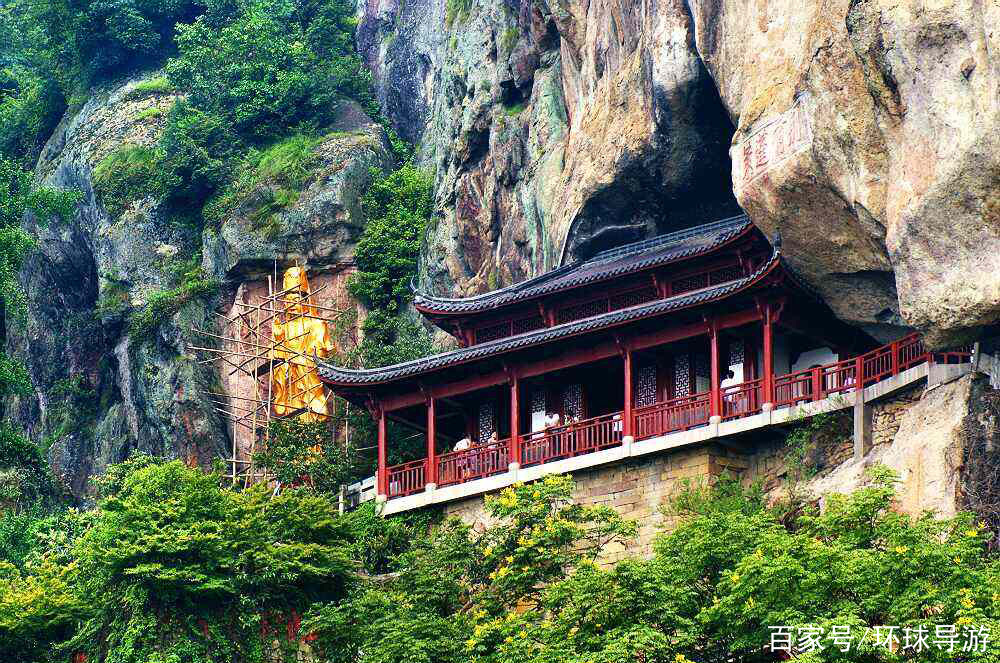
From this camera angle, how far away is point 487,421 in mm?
35562

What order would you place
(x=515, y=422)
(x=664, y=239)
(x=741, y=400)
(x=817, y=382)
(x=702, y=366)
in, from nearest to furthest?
(x=817, y=382), (x=741, y=400), (x=702, y=366), (x=515, y=422), (x=664, y=239)

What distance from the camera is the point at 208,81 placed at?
4997 centimetres

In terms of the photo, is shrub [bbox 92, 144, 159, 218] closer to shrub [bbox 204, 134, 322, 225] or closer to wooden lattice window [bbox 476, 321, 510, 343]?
shrub [bbox 204, 134, 322, 225]

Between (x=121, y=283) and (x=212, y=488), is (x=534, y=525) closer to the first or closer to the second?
(x=212, y=488)

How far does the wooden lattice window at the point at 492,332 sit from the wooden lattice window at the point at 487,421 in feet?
4.93

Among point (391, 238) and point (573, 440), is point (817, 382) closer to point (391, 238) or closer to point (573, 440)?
point (573, 440)

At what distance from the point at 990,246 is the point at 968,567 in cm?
466

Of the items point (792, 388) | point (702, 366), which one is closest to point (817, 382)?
point (792, 388)

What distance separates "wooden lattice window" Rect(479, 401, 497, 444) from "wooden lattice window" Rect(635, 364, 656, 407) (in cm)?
335

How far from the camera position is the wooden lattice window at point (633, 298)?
34.1 m

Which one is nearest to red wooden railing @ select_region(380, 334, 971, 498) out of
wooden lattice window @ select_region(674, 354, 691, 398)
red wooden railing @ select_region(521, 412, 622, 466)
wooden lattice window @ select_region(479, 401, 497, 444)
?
red wooden railing @ select_region(521, 412, 622, 466)

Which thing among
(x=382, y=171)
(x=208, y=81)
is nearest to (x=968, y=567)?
(x=382, y=171)

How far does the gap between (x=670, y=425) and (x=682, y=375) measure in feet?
6.21

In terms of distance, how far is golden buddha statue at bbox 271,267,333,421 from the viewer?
41.8 m
